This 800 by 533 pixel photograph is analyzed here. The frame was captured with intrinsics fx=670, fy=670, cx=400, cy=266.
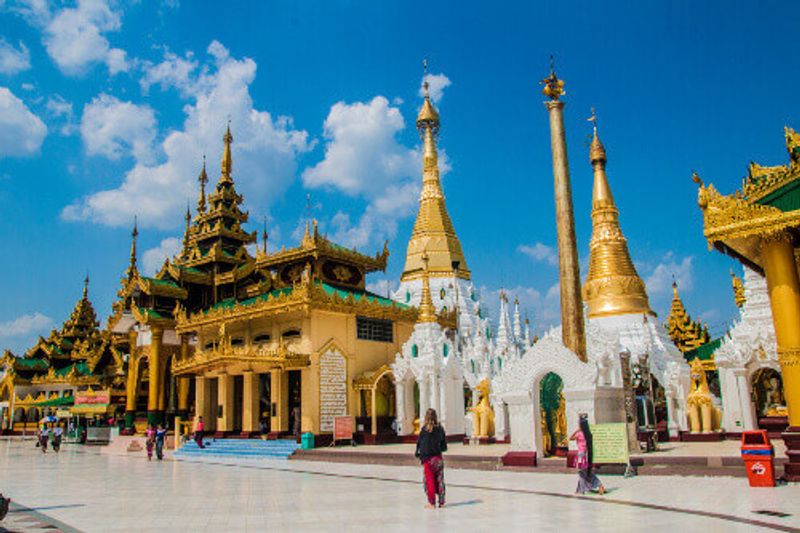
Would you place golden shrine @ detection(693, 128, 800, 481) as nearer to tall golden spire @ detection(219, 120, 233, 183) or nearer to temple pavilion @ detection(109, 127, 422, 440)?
temple pavilion @ detection(109, 127, 422, 440)

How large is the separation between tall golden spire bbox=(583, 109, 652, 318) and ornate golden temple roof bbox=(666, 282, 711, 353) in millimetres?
8681

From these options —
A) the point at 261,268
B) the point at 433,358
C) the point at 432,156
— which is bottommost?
the point at 433,358

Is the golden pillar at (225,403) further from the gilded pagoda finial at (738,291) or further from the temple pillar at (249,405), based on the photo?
the gilded pagoda finial at (738,291)

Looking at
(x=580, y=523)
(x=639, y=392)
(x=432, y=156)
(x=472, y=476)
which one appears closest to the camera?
(x=580, y=523)

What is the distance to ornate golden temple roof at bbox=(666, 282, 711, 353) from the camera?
39.7 m

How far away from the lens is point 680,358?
94.5ft

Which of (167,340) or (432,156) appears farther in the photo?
(432,156)

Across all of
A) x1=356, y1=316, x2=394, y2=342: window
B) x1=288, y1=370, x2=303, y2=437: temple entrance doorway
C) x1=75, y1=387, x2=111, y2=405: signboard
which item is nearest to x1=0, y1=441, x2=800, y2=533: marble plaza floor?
x1=288, y1=370, x2=303, y2=437: temple entrance doorway

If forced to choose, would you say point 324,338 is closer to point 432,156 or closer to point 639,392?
point 639,392

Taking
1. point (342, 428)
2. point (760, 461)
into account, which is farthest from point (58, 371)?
point (760, 461)

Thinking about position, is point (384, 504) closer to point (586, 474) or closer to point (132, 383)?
point (586, 474)

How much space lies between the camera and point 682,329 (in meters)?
40.3

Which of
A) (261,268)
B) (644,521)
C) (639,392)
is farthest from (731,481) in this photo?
(261,268)

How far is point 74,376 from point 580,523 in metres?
46.1
